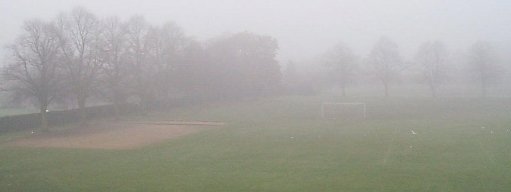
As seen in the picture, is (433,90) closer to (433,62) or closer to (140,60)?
(433,62)

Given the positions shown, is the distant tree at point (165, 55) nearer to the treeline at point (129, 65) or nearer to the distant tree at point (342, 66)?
the treeline at point (129, 65)

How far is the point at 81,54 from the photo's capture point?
4006cm

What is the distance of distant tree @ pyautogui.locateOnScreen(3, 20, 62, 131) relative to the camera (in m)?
33.4

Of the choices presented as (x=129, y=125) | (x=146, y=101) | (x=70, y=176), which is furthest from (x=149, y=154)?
(x=146, y=101)

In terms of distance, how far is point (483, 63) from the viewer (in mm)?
62344

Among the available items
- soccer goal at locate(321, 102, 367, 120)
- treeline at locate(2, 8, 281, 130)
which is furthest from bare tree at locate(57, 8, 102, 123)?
soccer goal at locate(321, 102, 367, 120)

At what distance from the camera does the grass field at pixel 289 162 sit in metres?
15.4

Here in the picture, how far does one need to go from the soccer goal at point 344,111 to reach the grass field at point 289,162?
31.0 feet

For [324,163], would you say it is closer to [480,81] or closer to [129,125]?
[129,125]

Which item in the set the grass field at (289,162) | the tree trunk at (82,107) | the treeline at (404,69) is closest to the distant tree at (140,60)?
the tree trunk at (82,107)

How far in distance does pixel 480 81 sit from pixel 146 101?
41.9m

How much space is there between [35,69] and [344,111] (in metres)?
26.0

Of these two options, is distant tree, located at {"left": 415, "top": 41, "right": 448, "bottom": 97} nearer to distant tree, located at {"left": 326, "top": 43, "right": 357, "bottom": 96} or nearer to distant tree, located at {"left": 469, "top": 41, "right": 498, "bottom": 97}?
distant tree, located at {"left": 469, "top": 41, "right": 498, "bottom": 97}

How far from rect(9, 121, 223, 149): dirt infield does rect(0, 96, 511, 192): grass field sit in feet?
4.92
